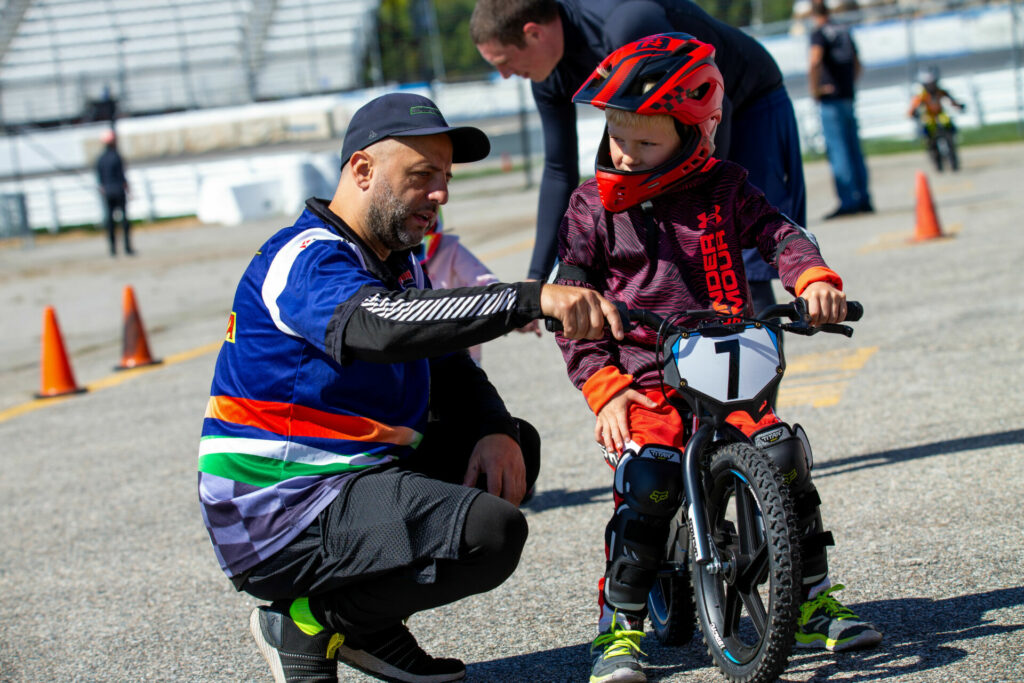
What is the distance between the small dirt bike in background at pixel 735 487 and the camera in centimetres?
276

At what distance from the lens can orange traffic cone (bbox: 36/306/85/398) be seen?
28.8 ft

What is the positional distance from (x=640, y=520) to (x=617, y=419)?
26cm

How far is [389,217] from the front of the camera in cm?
307

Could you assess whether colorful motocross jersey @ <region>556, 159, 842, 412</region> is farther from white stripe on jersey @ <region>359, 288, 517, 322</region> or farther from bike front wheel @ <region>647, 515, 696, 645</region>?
white stripe on jersey @ <region>359, 288, 517, 322</region>

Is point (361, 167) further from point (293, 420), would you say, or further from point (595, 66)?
point (595, 66)

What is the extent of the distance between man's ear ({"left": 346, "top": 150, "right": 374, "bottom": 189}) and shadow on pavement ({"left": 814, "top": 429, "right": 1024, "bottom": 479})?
8.44 feet

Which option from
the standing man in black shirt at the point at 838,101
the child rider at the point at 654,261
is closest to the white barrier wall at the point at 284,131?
the standing man in black shirt at the point at 838,101

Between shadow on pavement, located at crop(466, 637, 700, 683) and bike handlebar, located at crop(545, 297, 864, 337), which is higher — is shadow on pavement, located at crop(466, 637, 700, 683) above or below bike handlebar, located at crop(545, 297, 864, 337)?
below

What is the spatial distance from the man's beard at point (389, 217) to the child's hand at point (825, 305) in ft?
3.06

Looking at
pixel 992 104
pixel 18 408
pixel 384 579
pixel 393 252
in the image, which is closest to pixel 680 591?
pixel 384 579

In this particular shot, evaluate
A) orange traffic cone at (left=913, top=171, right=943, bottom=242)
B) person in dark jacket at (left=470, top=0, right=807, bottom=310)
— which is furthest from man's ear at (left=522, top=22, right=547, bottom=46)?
orange traffic cone at (left=913, top=171, right=943, bottom=242)

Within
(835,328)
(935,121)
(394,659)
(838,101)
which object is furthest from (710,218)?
(935,121)

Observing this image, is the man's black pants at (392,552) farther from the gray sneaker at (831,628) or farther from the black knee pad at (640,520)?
the gray sneaker at (831,628)

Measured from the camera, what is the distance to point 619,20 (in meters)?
4.07
